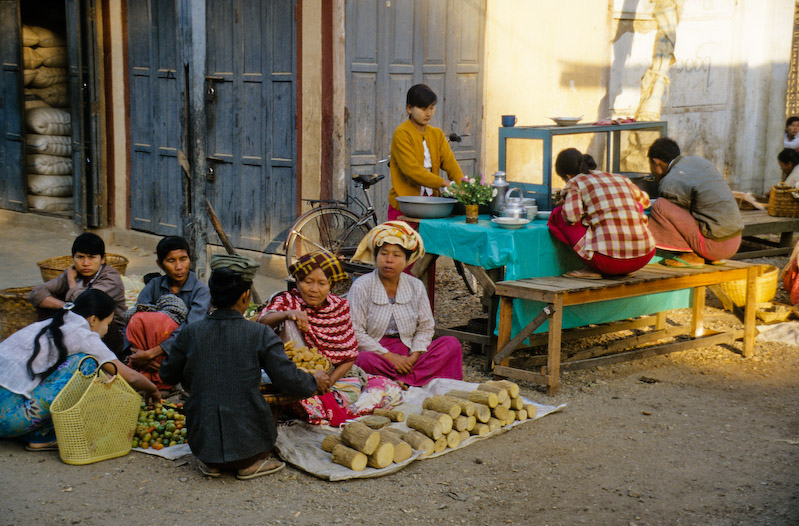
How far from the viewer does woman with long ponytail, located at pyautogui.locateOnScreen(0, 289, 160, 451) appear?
4668 mm

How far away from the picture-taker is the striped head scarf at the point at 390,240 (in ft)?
18.8

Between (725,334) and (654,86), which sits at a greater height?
(654,86)

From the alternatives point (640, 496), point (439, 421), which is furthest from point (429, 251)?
point (640, 496)

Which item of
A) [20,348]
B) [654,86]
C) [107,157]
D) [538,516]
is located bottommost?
[538,516]

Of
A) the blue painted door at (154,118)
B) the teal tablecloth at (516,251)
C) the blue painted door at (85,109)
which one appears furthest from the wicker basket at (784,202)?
the blue painted door at (85,109)

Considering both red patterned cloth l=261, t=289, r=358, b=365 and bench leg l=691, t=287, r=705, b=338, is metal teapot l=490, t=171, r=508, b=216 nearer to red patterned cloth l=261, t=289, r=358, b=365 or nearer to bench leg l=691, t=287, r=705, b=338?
bench leg l=691, t=287, r=705, b=338

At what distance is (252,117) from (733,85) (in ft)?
25.9

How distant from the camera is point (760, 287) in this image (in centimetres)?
796

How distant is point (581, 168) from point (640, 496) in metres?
2.78

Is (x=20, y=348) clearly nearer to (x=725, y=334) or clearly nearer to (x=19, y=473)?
(x=19, y=473)

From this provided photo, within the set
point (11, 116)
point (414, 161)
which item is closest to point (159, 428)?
point (414, 161)

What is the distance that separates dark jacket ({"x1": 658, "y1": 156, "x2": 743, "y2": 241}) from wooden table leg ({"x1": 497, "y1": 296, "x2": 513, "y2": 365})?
1.61m

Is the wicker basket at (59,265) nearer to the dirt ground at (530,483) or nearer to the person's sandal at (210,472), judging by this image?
the dirt ground at (530,483)

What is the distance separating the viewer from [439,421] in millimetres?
4945
